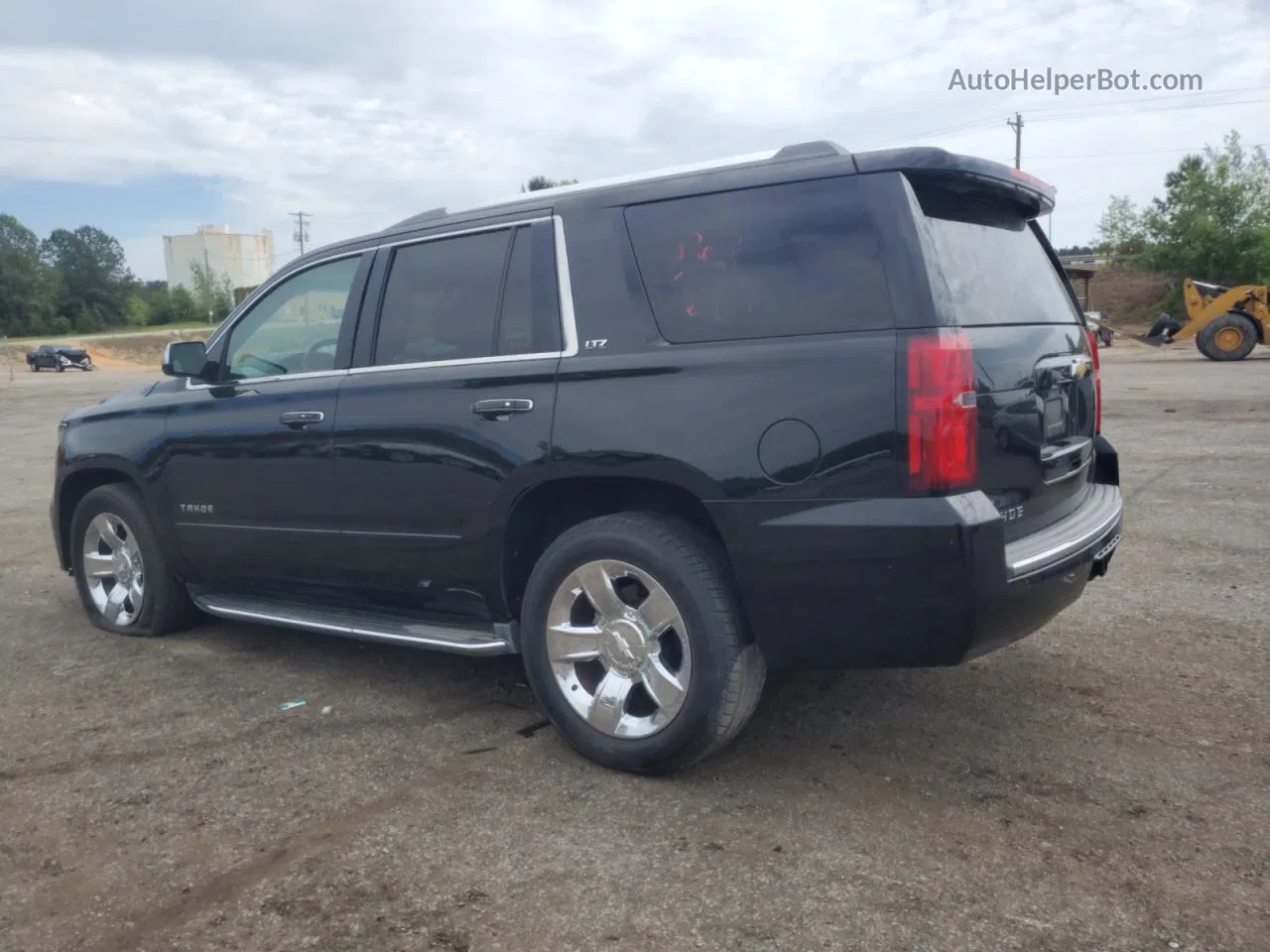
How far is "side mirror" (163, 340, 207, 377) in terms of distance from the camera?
5.00 m

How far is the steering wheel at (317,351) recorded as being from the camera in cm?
464

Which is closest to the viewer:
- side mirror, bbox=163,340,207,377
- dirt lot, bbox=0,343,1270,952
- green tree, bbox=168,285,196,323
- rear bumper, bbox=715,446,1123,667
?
dirt lot, bbox=0,343,1270,952

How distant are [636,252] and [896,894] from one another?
2099 mm

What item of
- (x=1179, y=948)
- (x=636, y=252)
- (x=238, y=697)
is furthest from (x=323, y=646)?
(x=1179, y=948)

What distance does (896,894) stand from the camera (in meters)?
2.90

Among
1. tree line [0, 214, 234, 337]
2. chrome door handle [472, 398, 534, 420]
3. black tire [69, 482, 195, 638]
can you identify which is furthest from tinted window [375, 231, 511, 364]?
tree line [0, 214, 234, 337]

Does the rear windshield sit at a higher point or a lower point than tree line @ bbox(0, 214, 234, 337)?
lower

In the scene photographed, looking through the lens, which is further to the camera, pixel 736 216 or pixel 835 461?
pixel 736 216

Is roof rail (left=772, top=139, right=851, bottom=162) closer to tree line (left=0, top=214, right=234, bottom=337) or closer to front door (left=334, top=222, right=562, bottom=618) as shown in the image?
front door (left=334, top=222, right=562, bottom=618)

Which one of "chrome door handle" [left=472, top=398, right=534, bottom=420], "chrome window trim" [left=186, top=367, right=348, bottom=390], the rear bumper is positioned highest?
"chrome window trim" [left=186, top=367, right=348, bottom=390]

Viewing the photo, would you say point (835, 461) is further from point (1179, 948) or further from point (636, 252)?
point (1179, 948)

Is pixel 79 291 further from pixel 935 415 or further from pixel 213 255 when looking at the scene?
pixel 935 415

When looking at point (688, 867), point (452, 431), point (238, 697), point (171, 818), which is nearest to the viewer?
point (688, 867)

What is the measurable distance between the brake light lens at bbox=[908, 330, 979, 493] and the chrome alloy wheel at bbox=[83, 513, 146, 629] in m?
3.88
